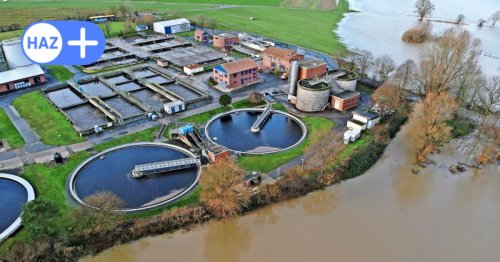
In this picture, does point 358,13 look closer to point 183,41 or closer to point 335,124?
point 183,41

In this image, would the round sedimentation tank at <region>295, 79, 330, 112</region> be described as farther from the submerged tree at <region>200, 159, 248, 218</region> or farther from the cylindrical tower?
the submerged tree at <region>200, 159, 248, 218</region>

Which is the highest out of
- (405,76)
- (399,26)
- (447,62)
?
(447,62)

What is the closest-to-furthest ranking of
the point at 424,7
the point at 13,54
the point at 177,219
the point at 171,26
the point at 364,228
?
the point at 177,219 → the point at 364,228 → the point at 13,54 → the point at 171,26 → the point at 424,7

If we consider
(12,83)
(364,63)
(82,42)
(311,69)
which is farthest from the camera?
(364,63)

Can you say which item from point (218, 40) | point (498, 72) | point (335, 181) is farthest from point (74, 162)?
point (498, 72)

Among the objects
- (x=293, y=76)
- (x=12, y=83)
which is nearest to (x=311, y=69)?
(x=293, y=76)

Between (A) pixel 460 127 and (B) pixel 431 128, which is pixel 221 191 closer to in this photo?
(B) pixel 431 128

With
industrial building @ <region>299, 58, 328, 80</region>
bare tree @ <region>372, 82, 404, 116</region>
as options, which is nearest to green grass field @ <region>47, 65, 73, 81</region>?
industrial building @ <region>299, 58, 328, 80</region>
